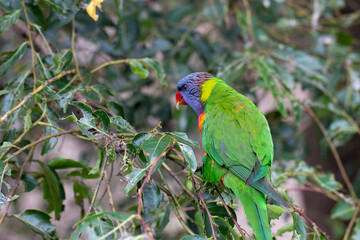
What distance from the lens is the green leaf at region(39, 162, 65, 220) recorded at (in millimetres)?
1415

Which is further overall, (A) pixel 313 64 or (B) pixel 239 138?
(A) pixel 313 64

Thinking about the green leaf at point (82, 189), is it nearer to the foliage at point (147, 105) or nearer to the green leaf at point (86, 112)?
the foliage at point (147, 105)

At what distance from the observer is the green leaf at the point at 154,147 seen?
41.4 inches

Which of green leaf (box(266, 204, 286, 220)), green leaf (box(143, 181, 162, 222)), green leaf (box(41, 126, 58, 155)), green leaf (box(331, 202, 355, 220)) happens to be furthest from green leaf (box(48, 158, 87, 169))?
green leaf (box(331, 202, 355, 220))

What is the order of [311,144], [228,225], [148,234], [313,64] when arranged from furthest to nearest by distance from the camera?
1. [311,144]
2. [313,64]
3. [228,225]
4. [148,234]

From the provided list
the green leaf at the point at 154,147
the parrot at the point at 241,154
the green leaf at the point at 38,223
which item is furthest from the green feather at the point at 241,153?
the green leaf at the point at 38,223

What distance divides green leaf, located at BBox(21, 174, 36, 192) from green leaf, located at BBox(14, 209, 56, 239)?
0.14 metres

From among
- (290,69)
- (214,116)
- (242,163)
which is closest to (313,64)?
(290,69)

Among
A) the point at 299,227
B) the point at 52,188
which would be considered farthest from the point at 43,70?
the point at 299,227

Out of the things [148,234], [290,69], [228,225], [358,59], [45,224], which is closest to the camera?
[148,234]

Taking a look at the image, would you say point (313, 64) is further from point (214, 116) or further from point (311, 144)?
point (311, 144)

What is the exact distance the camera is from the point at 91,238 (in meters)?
0.87

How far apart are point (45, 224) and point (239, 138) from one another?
2.43 feet

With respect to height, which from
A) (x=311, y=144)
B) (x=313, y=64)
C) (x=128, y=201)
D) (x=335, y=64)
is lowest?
(x=311, y=144)
